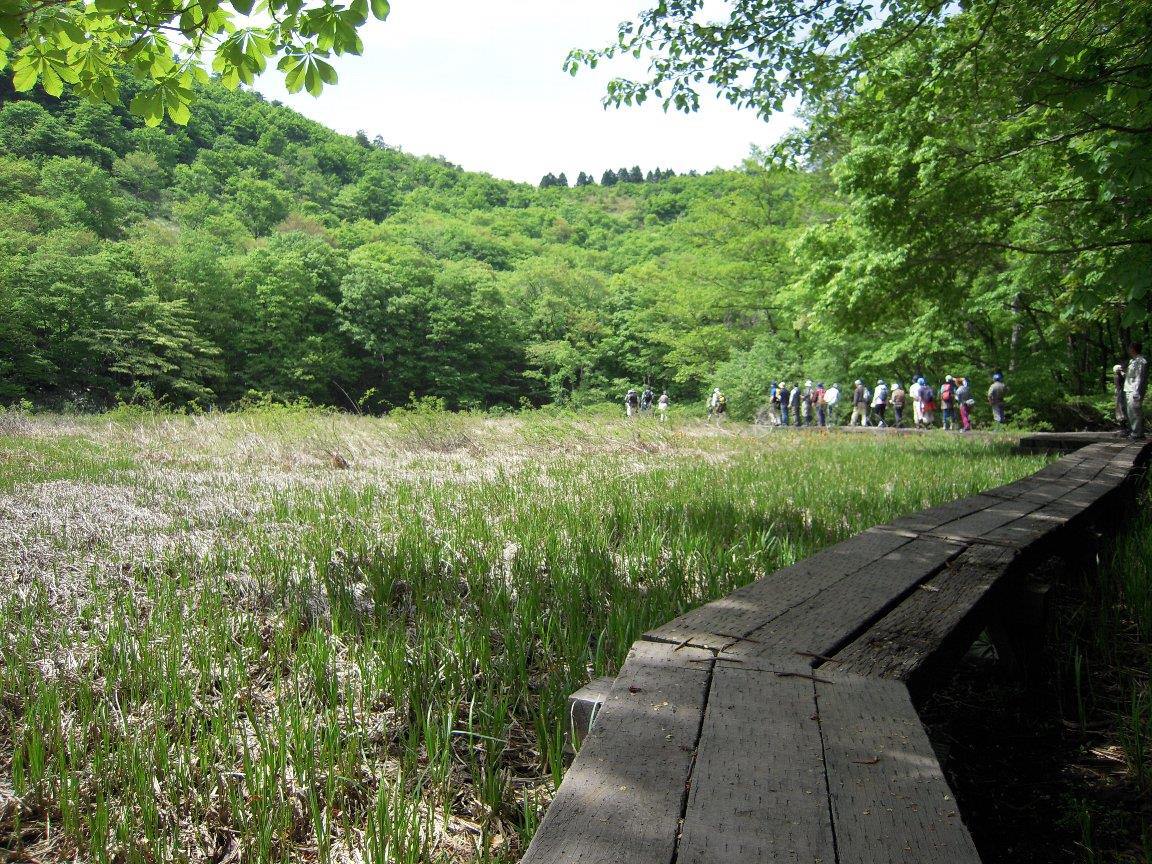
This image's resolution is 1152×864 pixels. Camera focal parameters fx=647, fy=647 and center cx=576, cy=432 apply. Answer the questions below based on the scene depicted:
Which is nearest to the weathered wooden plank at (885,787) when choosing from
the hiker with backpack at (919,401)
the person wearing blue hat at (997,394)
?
the person wearing blue hat at (997,394)

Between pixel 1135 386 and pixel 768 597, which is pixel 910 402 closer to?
pixel 1135 386

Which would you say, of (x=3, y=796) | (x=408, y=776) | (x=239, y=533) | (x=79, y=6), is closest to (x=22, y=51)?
(x=79, y=6)

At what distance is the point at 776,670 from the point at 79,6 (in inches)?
224

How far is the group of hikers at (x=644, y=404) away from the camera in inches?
1014

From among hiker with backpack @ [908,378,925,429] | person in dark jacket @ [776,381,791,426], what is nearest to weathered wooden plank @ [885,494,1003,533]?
hiker with backpack @ [908,378,925,429]

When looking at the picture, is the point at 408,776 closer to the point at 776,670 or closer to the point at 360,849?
the point at 360,849

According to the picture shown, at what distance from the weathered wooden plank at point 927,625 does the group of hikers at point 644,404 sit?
13.0 meters

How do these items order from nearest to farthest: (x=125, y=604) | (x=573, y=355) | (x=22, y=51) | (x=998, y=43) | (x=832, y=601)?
(x=832, y=601)
(x=125, y=604)
(x=22, y=51)
(x=998, y=43)
(x=573, y=355)

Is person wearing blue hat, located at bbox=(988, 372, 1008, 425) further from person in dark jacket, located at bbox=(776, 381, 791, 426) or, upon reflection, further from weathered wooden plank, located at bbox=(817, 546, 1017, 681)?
weathered wooden plank, located at bbox=(817, 546, 1017, 681)

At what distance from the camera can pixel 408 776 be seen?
5.99ft

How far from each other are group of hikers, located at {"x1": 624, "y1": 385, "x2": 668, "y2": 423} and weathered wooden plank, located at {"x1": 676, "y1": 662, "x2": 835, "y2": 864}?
14153mm

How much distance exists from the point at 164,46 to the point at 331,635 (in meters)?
3.81

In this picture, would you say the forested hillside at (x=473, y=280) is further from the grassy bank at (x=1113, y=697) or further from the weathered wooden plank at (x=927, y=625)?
the weathered wooden plank at (x=927, y=625)

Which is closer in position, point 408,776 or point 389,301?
point 408,776
